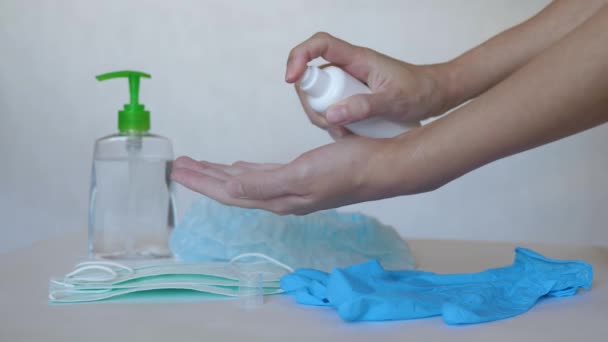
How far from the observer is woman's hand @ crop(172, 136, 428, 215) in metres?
0.75

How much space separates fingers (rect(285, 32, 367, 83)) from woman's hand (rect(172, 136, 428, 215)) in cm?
10

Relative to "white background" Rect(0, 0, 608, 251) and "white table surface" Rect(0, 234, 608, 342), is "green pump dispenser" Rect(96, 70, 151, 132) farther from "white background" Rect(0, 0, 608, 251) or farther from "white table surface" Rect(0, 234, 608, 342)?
→ "white background" Rect(0, 0, 608, 251)

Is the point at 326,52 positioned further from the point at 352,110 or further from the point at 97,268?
the point at 97,268

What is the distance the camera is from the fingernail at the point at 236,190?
0.76 metres

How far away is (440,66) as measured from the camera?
1.04 metres

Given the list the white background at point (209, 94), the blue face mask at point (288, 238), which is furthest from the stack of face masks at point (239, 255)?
the white background at point (209, 94)

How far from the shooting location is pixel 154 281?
2.54 feet

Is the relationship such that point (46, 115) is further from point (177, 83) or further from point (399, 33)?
point (399, 33)

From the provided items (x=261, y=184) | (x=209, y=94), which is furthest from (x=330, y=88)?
(x=209, y=94)

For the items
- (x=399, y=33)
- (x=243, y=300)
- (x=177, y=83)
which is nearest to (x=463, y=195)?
(x=399, y=33)

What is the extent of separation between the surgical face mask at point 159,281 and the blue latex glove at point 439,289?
0.14ft

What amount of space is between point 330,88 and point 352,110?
0.04 meters

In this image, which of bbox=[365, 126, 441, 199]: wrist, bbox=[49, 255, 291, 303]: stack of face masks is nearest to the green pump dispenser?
bbox=[49, 255, 291, 303]: stack of face masks

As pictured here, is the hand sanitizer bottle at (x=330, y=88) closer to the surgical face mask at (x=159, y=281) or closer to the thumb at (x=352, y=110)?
the thumb at (x=352, y=110)
